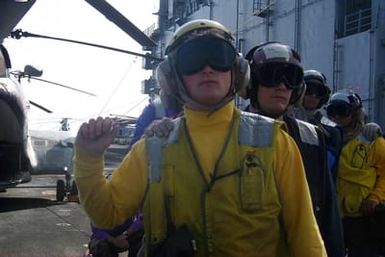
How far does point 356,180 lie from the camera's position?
4.09 m

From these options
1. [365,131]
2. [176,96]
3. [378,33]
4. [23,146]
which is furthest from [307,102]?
[378,33]

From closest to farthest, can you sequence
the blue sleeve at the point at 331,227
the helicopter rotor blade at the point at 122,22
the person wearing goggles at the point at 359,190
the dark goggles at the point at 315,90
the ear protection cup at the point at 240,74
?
the ear protection cup at the point at 240,74 → the blue sleeve at the point at 331,227 → the dark goggles at the point at 315,90 → the person wearing goggles at the point at 359,190 → the helicopter rotor blade at the point at 122,22

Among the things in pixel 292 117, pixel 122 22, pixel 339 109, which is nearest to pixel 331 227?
pixel 292 117

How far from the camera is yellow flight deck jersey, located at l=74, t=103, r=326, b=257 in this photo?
69.4 inches

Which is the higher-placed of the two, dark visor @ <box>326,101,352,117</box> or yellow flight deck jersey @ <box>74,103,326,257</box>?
dark visor @ <box>326,101,352,117</box>

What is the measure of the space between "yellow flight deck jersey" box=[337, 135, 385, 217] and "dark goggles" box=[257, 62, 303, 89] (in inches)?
66.0

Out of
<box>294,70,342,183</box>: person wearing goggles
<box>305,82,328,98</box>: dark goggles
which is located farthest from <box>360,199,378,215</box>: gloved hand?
<box>305,82,328,98</box>: dark goggles

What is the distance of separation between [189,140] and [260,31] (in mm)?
23560

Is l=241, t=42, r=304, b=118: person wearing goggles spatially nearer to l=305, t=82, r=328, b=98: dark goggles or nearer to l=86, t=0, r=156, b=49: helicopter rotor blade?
l=305, t=82, r=328, b=98: dark goggles

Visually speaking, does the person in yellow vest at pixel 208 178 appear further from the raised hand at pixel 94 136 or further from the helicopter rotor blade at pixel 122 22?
the helicopter rotor blade at pixel 122 22

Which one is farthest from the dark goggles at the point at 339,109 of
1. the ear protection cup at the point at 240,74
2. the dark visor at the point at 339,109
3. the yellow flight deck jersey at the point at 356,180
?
the ear protection cup at the point at 240,74

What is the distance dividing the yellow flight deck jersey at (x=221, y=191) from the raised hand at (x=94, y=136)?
3 cm

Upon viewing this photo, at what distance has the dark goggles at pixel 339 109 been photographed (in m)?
3.79

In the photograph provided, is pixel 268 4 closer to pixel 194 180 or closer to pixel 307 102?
pixel 307 102
